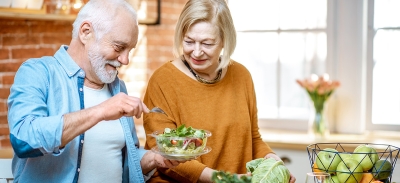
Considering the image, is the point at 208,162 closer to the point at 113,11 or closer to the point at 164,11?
the point at 113,11

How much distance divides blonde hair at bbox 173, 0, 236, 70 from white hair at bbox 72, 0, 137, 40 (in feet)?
1.15

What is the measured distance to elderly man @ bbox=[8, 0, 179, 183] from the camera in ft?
6.11

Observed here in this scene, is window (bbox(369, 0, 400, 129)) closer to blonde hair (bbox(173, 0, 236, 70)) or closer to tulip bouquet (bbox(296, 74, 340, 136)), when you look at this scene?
tulip bouquet (bbox(296, 74, 340, 136))

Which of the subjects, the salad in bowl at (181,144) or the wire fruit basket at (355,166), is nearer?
the wire fruit basket at (355,166)

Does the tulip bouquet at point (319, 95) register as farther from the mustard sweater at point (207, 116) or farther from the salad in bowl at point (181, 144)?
the salad in bowl at point (181, 144)

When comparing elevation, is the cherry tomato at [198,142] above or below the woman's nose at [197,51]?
below

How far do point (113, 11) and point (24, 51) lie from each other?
136 centimetres

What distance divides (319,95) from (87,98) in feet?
6.67

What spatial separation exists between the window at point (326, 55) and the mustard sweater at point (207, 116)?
150cm

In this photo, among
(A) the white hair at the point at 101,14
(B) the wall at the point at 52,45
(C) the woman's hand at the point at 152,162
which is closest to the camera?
(A) the white hair at the point at 101,14

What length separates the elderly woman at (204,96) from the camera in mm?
2365

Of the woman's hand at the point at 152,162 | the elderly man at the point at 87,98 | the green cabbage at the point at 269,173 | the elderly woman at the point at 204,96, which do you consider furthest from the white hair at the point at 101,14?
the green cabbage at the point at 269,173

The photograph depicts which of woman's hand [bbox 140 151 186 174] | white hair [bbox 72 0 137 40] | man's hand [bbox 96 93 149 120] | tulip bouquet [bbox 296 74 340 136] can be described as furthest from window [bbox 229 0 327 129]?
man's hand [bbox 96 93 149 120]

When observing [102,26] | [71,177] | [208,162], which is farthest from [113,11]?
[208,162]
